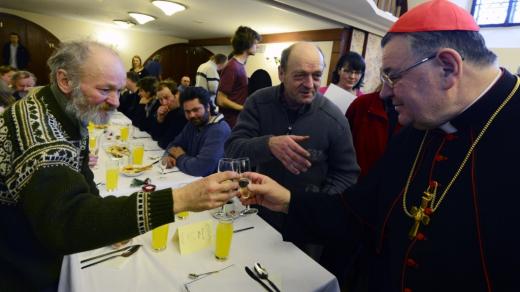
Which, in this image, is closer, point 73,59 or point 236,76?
point 73,59

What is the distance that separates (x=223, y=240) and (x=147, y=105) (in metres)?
3.43

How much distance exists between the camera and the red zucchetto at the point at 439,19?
0.88m

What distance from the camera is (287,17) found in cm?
608

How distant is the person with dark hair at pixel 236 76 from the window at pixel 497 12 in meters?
6.94

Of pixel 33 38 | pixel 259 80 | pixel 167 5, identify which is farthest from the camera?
pixel 33 38

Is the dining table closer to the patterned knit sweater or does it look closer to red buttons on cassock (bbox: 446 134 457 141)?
the patterned knit sweater

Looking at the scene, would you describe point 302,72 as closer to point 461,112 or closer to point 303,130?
point 303,130

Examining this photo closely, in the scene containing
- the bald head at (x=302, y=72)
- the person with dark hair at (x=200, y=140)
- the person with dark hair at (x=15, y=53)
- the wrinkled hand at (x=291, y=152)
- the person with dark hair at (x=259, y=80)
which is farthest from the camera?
the person with dark hair at (x=15, y=53)

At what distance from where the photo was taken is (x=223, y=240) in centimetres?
123

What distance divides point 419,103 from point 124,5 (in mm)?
7014

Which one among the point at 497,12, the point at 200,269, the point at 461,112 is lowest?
the point at 200,269

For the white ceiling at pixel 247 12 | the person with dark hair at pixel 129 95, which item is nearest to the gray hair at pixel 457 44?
the white ceiling at pixel 247 12

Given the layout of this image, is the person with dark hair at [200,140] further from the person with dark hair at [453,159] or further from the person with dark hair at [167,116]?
the person with dark hair at [453,159]

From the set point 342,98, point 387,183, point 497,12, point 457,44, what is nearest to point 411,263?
point 387,183
